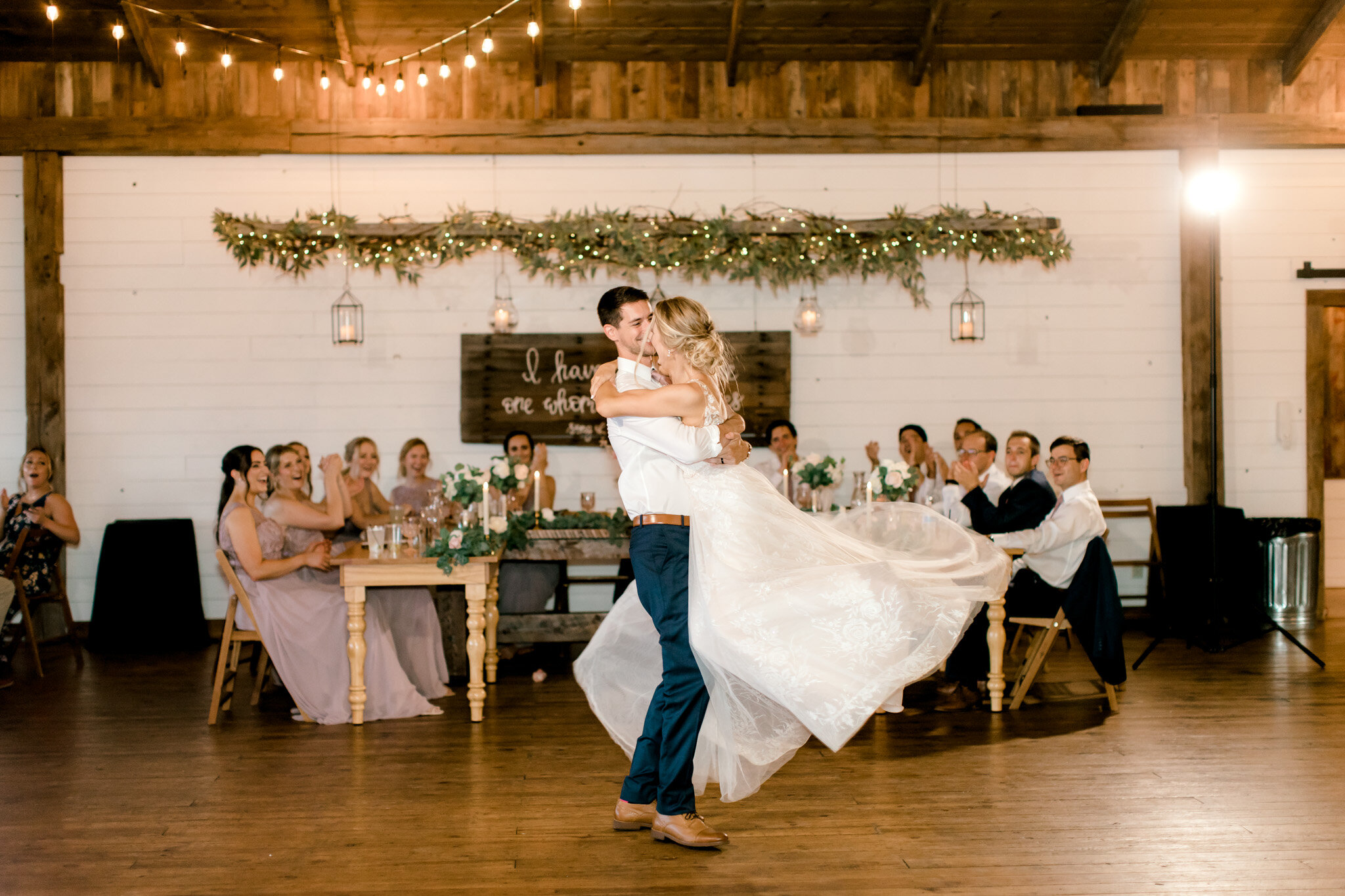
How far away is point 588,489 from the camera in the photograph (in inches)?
305

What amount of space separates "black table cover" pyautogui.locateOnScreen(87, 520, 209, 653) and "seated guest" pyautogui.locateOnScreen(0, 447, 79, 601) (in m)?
0.55

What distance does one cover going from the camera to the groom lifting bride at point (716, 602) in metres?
3.29

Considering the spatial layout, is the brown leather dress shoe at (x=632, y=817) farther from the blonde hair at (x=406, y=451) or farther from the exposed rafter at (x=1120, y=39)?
the exposed rafter at (x=1120, y=39)

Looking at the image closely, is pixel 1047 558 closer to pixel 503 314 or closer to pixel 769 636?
pixel 769 636

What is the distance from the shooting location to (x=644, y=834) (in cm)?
346

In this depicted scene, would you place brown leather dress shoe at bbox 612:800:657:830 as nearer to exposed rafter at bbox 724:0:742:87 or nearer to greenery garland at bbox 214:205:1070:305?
greenery garland at bbox 214:205:1070:305

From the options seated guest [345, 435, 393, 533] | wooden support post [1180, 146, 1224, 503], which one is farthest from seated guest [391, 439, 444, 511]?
wooden support post [1180, 146, 1224, 503]

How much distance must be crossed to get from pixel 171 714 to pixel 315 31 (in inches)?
179

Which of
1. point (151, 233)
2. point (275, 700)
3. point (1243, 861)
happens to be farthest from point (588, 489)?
point (1243, 861)

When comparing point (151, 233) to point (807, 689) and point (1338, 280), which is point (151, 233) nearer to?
point (807, 689)

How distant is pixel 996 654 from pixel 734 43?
4.36 m

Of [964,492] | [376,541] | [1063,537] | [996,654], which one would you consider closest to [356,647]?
[376,541]

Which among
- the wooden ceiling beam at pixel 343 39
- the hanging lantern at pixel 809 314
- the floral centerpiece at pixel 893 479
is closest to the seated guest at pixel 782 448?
the hanging lantern at pixel 809 314

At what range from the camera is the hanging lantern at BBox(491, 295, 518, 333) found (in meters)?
6.93
